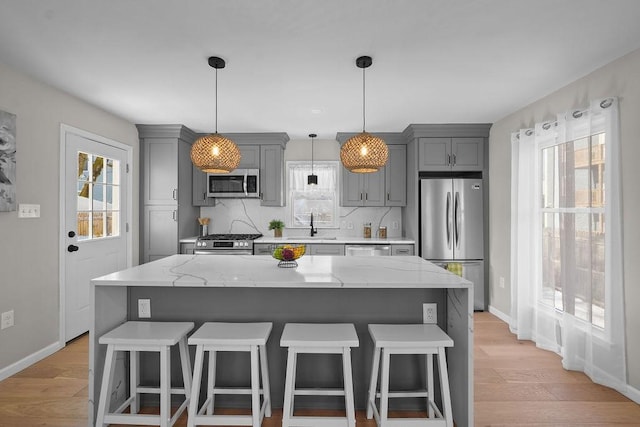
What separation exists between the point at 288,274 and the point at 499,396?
65.8 inches

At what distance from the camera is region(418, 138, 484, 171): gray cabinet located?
4426 millimetres

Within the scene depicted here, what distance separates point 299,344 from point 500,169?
3422 millimetres

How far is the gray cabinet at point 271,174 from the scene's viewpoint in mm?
4828

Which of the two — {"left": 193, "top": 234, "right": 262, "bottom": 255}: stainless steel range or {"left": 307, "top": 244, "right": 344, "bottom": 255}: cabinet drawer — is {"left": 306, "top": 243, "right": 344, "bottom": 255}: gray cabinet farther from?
{"left": 193, "top": 234, "right": 262, "bottom": 255}: stainless steel range

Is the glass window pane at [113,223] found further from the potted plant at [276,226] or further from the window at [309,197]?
the window at [309,197]

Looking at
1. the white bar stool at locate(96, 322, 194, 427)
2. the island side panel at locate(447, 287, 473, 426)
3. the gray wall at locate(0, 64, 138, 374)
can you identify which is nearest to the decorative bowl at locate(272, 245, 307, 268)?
the white bar stool at locate(96, 322, 194, 427)

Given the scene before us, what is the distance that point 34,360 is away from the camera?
285 cm

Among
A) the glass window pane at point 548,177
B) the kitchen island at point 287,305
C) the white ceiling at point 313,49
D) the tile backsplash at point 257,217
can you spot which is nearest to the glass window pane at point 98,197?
the white ceiling at point 313,49

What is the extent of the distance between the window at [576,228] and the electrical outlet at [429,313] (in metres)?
1.39

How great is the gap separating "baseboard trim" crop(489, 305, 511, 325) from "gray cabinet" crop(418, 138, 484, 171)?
174cm

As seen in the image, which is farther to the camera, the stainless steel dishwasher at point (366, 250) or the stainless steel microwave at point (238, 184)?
the stainless steel microwave at point (238, 184)

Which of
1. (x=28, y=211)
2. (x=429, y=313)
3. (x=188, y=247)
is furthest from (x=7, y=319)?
(x=429, y=313)

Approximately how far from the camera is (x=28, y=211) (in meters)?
2.81

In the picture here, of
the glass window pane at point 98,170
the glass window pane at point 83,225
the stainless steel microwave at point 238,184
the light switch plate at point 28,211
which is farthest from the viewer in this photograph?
the stainless steel microwave at point 238,184
